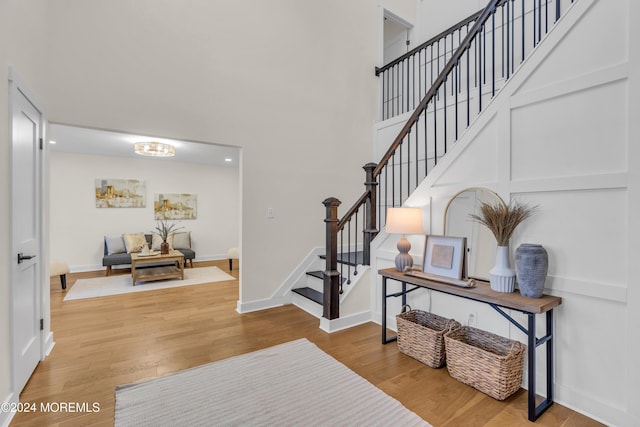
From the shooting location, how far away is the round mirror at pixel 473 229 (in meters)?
2.27

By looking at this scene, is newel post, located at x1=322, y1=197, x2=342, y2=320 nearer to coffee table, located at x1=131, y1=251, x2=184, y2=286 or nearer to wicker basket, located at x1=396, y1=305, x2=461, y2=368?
wicker basket, located at x1=396, y1=305, x2=461, y2=368

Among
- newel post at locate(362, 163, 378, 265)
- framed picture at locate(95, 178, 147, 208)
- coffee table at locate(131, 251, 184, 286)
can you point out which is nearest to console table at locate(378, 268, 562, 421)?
newel post at locate(362, 163, 378, 265)

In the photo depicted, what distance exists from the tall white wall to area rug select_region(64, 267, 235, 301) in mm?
4754

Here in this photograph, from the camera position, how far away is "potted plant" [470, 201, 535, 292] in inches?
78.7

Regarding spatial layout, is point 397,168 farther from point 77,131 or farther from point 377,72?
point 77,131

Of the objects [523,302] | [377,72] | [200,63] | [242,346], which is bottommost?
[242,346]

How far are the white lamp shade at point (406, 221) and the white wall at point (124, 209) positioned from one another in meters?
4.16

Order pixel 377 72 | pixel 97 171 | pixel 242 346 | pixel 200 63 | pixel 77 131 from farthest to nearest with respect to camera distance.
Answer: pixel 97 171
pixel 377 72
pixel 77 131
pixel 200 63
pixel 242 346

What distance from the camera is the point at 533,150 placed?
2.05m

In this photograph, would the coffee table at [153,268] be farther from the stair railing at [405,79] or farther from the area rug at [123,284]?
the stair railing at [405,79]

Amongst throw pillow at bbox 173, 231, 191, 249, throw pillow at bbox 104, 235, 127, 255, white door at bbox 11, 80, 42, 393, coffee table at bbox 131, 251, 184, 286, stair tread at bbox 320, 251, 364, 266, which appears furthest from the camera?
throw pillow at bbox 173, 231, 191, 249

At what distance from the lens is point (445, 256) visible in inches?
94.9

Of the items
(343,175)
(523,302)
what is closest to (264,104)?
(343,175)

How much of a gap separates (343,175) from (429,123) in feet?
4.51
